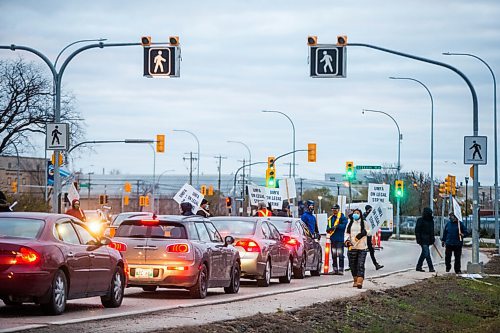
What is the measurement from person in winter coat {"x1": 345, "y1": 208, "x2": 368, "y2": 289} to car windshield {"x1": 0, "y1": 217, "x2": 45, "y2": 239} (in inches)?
414

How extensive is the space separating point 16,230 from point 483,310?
10.5 metres

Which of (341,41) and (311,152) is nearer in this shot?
(341,41)

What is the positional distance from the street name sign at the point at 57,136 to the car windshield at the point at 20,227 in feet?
45.9

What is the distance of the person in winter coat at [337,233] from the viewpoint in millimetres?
30516

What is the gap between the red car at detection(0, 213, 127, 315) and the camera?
576 inches

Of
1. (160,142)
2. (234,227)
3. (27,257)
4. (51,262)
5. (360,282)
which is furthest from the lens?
(160,142)

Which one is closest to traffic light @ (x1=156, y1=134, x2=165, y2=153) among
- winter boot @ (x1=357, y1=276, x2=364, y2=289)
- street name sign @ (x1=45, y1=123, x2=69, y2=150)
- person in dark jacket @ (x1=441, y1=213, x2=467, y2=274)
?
person in dark jacket @ (x1=441, y1=213, x2=467, y2=274)

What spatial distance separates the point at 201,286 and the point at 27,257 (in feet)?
20.0

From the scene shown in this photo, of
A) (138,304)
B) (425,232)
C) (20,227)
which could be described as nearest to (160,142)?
(425,232)

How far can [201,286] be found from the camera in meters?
20.3

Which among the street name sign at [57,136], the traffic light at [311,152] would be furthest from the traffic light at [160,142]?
the street name sign at [57,136]

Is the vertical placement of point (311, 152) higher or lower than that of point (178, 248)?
higher

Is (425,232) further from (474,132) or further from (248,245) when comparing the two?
(248,245)

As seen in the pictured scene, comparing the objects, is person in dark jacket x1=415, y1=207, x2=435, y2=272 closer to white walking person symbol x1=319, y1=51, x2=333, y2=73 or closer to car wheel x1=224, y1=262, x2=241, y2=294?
white walking person symbol x1=319, y1=51, x2=333, y2=73
